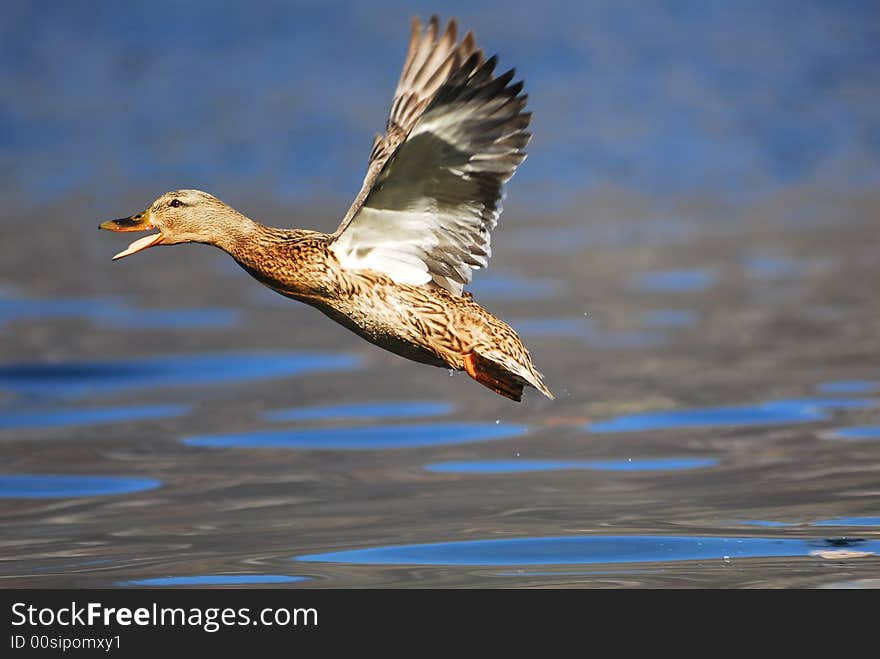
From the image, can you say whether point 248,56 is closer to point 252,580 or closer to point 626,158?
point 626,158

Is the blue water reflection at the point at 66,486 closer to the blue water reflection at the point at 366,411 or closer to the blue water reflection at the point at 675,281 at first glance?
the blue water reflection at the point at 366,411

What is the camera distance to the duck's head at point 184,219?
7.80 meters

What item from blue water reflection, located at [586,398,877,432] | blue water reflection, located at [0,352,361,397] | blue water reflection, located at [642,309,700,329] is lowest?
blue water reflection, located at [586,398,877,432]

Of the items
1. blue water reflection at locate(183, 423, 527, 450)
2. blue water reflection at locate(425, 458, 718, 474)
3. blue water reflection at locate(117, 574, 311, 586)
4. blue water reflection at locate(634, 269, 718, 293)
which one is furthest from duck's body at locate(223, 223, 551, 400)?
blue water reflection at locate(634, 269, 718, 293)

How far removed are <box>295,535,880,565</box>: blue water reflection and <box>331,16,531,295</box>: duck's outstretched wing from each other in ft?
3.93

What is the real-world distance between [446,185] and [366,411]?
457cm

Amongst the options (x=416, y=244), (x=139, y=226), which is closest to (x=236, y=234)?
(x=139, y=226)

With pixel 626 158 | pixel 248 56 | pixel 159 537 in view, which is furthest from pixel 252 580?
pixel 248 56

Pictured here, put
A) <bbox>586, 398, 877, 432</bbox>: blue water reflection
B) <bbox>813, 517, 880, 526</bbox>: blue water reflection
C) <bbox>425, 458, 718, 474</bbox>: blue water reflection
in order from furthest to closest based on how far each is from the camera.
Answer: <bbox>586, 398, 877, 432</bbox>: blue water reflection, <bbox>425, 458, 718, 474</bbox>: blue water reflection, <bbox>813, 517, 880, 526</bbox>: blue water reflection

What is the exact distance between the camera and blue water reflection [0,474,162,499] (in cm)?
965

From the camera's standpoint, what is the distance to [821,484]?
30.1 feet

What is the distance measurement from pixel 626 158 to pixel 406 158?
17090 mm

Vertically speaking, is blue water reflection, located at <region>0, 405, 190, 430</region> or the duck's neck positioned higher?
blue water reflection, located at <region>0, 405, 190, 430</region>

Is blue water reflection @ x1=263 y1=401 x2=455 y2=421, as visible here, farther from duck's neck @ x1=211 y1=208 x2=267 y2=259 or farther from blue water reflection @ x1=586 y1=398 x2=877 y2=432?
duck's neck @ x1=211 y1=208 x2=267 y2=259
